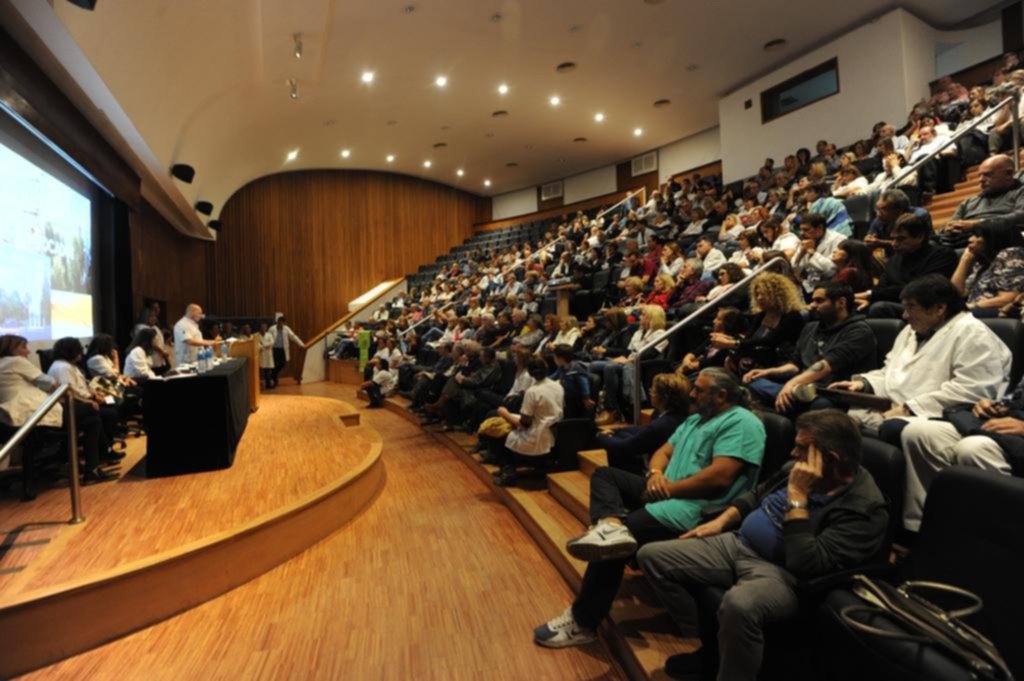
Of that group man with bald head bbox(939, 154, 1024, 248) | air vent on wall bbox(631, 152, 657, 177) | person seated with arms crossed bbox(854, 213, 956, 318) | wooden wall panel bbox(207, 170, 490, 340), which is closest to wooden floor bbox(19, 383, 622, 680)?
person seated with arms crossed bbox(854, 213, 956, 318)

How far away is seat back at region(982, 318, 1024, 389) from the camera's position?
1961 mm

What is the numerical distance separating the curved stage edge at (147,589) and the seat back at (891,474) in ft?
8.56

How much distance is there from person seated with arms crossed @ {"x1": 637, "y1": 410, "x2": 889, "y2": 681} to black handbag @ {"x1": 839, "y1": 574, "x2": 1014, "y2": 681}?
13cm

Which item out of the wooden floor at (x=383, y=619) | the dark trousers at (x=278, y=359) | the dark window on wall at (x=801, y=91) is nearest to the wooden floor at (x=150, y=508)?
the wooden floor at (x=383, y=619)

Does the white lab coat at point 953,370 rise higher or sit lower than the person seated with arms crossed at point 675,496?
higher

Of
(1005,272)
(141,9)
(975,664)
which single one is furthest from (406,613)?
(141,9)

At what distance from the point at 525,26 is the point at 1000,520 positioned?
23.0ft

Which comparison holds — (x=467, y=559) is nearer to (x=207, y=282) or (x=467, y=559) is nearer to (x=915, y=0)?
(x=915, y=0)

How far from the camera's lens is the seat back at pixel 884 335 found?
247 cm

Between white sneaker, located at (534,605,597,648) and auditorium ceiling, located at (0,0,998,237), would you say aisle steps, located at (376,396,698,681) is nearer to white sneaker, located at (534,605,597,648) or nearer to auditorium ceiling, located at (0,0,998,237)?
white sneaker, located at (534,605,597,648)

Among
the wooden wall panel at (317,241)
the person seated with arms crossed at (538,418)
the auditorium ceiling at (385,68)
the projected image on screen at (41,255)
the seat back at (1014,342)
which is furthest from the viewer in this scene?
the wooden wall panel at (317,241)

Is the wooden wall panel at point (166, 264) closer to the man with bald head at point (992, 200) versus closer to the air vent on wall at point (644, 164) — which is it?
the man with bald head at point (992, 200)

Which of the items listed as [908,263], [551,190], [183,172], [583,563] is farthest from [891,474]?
[551,190]

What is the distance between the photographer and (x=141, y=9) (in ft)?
13.6
